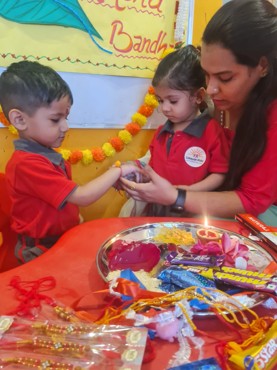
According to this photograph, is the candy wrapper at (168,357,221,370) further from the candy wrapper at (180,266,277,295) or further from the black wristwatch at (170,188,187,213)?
the black wristwatch at (170,188,187,213)

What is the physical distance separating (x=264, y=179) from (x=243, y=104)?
0.27 m

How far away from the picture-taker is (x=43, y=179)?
110cm

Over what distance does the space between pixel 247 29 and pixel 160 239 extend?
2.22ft

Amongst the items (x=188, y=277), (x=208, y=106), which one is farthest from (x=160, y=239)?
(x=208, y=106)

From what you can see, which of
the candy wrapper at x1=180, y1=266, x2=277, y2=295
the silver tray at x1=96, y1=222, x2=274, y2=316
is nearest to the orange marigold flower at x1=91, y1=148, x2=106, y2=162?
the silver tray at x1=96, y1=222, x2=274, y2=316

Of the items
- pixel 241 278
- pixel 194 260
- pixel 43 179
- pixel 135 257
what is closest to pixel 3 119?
pixel 43 179

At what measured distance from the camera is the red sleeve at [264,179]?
1.26 metres

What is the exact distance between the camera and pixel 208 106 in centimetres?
151

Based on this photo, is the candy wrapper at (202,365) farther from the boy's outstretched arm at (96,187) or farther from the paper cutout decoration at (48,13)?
the paper cutout decoration at (48,13)

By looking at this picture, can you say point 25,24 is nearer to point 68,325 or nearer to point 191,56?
point 191,56

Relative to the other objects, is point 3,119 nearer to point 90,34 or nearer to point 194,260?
point 90,34

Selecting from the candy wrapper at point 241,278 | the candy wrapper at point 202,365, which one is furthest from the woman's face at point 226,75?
the candy wrapper at point 202,365

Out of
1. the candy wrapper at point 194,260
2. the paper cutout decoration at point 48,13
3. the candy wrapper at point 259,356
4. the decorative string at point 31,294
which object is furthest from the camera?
the paper cutout decoration at point 48,13

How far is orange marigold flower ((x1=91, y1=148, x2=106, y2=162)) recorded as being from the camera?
Answer: 165 centimetres
